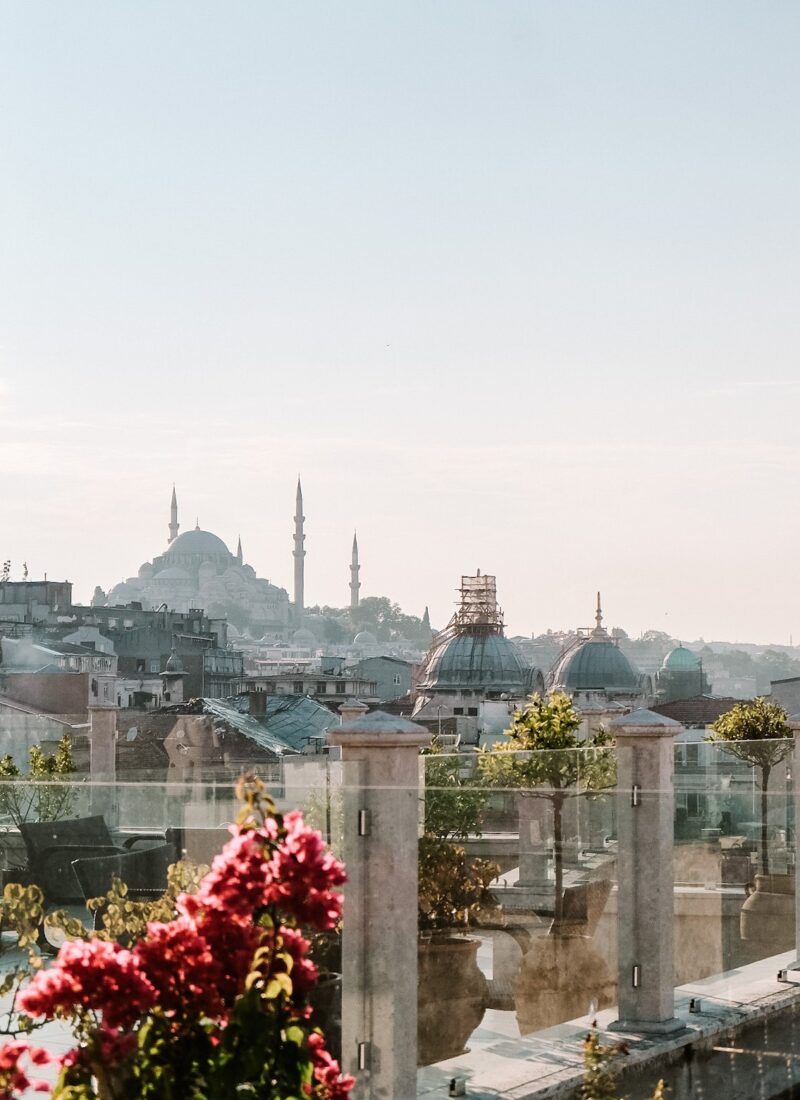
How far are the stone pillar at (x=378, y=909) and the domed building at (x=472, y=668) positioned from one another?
44.9m

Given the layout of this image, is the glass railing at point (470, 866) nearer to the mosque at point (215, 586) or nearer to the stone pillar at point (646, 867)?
the stone pillar at point (646, 867)

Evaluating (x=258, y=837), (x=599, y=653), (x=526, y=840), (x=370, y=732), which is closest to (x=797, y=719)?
(x=526, y=840)

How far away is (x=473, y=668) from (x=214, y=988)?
171 feet

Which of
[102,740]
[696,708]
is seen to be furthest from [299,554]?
[102,740]

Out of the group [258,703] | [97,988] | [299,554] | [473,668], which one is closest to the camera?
[97,988]

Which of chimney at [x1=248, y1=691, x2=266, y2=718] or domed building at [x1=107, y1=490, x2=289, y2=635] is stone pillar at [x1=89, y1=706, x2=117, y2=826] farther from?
domed building at [x1=107, y1=490, x2=289, y2=635]

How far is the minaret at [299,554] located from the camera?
466 feet

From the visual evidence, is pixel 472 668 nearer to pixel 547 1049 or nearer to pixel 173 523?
pixel 547 1049

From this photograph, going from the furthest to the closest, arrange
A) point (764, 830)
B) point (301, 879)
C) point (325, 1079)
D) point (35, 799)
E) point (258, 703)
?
point (258, 703) → point (764, 830) → point (35, 799) → point (325, 1079) → point (301, 879)

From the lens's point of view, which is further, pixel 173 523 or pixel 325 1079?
pixel 173 523

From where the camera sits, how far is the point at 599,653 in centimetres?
5534

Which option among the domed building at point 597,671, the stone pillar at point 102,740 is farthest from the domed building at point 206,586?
the stone pillar at point 102,740

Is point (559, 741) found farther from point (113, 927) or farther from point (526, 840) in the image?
point (113, 927)

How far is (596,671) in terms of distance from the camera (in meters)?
55.1
